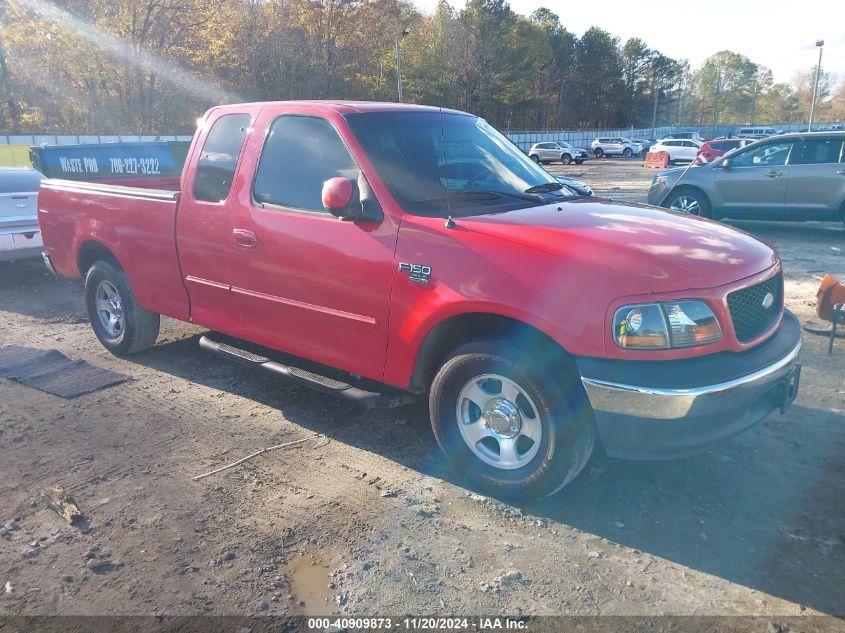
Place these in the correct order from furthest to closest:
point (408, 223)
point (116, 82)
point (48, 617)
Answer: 1. point (116, 82)
2. point (408, 223)
3. point (48, 617)

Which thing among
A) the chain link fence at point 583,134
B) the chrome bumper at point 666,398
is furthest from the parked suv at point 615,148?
the chrome bumper at point 666,398

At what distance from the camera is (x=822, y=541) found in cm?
321

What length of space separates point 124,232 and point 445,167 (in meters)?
2.78

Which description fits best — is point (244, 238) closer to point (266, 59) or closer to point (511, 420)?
point (511, 420)

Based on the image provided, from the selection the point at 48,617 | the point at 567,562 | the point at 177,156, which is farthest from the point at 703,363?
the point at 177,156

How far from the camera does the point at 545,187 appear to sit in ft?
14.8

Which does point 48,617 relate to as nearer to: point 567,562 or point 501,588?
point 501,588

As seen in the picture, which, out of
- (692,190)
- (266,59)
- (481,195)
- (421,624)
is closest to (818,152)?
(692,190)

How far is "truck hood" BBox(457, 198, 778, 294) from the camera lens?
3197 mm

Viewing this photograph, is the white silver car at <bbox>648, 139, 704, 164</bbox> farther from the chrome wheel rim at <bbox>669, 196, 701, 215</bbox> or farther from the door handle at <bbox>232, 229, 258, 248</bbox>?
the door handle at <bbox>232, 229, 258, 248</bbox>

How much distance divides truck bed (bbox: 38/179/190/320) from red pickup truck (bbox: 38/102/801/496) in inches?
1.3

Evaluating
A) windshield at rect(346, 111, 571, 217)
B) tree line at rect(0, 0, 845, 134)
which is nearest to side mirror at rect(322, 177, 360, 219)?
windshield at rect(346, 111, 571, 217)

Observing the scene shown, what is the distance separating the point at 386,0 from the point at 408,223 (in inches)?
2298

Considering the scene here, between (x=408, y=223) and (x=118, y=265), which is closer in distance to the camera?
(x=408, y=223)
